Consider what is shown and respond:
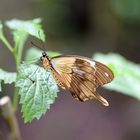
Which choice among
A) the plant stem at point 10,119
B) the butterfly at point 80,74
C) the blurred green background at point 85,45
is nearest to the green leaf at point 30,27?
the butterfly at point 80,74

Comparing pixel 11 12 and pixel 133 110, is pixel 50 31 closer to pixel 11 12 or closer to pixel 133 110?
pixel 11 12

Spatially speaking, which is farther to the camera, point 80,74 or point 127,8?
point 127,8

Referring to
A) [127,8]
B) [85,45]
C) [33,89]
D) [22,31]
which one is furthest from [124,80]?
[85,45]

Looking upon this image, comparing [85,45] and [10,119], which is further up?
[10,119]

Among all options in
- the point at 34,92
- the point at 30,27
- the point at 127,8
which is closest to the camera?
the point at 34,92

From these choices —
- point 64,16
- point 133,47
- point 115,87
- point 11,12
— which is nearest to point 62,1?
point 64,16

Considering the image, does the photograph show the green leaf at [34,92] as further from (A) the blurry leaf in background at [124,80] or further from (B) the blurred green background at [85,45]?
(B) the blurred green background at [85,45]

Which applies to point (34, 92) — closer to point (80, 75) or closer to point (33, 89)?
point (33, 89)
